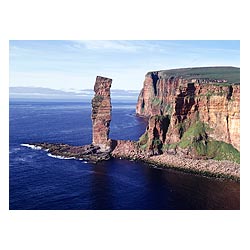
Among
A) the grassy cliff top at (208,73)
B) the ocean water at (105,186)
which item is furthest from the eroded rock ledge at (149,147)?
the grassy cliff top at (208,73)

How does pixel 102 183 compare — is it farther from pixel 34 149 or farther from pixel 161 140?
pixel 34 149

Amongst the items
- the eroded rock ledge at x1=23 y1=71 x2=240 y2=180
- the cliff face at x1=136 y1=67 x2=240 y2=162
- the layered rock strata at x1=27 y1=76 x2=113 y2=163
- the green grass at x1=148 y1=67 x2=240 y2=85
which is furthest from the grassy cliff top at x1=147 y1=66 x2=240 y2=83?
the layered rock strata at x1=27 y1=76 x2=113 y2=163

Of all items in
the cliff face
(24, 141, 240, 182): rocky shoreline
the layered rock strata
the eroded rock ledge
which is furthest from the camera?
the layered rock strata

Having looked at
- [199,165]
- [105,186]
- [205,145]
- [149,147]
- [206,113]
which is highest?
[206,113]

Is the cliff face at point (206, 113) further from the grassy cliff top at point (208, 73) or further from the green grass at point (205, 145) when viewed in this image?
the grassy cliff top at point (208, 73)

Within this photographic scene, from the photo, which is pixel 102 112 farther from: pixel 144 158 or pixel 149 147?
pixel 144 158

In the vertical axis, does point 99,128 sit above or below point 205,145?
above

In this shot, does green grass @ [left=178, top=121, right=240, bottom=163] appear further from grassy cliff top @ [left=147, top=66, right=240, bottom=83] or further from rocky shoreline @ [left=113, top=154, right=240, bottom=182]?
grassy cliff top @ [left=147, top=66, right=240, bottom=83]

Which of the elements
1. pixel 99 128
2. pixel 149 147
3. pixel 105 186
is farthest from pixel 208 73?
pixel 105 186

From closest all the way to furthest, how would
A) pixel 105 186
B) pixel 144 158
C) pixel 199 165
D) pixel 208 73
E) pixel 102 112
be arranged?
pixel 105 186
pixel 199 165
pixel 144 158
pixel 102 112
pixel 208 73
